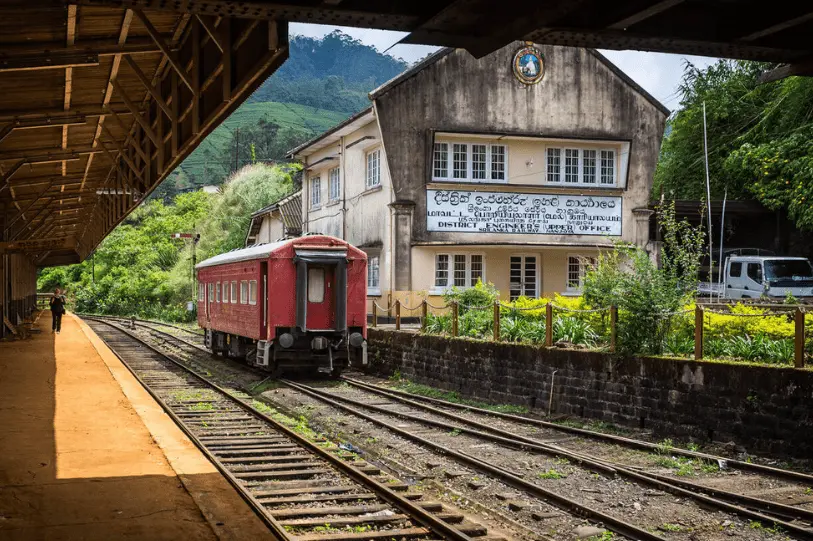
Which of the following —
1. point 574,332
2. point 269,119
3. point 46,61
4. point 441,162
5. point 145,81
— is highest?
point 269,119

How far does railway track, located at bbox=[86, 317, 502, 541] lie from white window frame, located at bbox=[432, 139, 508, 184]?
39.5 feet

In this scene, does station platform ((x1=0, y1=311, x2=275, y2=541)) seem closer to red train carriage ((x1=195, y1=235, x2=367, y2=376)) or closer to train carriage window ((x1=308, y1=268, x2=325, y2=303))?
red train carriage ((x1=195, y1=235, x2=367, y2=376))

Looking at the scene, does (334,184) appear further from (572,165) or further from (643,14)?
(643,14)

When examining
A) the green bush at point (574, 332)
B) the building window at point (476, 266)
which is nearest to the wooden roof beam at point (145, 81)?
the green bush at point (574, 332)

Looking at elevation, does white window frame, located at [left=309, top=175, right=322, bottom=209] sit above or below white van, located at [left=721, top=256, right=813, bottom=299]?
above

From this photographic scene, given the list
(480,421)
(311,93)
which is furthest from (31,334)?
(311,93)

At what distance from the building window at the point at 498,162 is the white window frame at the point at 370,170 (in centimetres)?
341

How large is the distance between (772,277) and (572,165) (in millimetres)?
6880

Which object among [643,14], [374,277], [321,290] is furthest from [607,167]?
[643,14]

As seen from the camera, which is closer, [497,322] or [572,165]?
[497,322]

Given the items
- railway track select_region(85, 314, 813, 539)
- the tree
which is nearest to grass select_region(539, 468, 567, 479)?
railway track select_region(85, 314, 813, 539)

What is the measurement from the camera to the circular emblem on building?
27.2 meters

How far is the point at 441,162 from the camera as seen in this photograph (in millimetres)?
26359

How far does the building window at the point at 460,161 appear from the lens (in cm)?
2652
